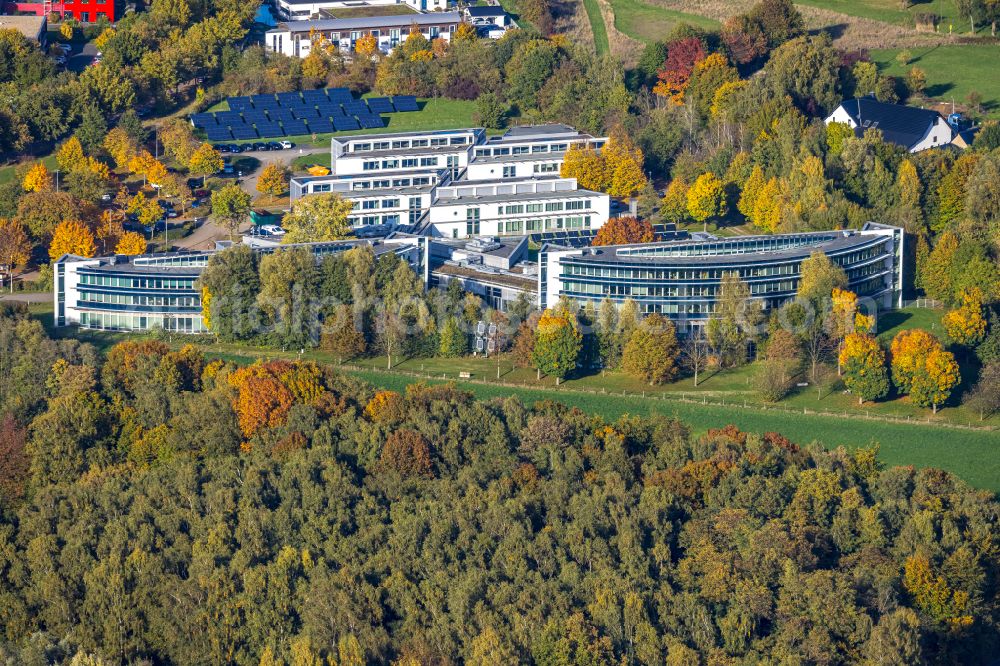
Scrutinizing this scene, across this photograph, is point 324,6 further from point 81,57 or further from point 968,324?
point 968,324

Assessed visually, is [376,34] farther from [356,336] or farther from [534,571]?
[534,571]

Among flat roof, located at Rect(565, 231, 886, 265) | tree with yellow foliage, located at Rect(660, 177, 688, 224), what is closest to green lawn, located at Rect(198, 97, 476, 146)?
tree with yellow foliage, located at Rect(660, 177, 688, 224)

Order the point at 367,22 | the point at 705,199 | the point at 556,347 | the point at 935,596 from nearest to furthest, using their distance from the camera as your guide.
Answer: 1. the point at 935,596
2. the point at 556,347
3. the point at 705,199
4. the point at 367,22

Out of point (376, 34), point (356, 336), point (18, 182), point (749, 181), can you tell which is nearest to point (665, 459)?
point (356, 336)

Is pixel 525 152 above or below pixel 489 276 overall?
above

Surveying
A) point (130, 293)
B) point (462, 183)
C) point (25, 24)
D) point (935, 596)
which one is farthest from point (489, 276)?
→ point (25, 24)

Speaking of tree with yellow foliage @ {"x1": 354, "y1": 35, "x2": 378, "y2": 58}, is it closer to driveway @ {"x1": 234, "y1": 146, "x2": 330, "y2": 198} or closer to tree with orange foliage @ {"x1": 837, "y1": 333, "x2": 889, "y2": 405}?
driveway @ {"x1": 234, "y1": 146, "x2": 330, "y2": 198}
